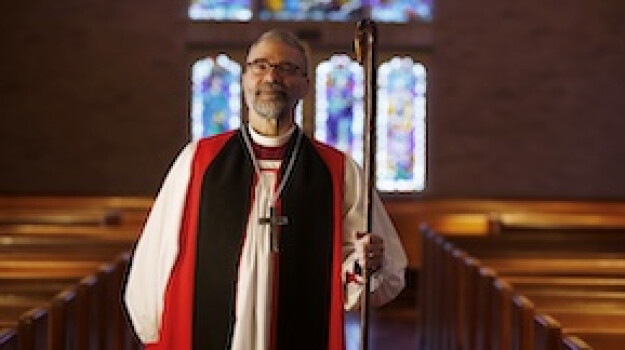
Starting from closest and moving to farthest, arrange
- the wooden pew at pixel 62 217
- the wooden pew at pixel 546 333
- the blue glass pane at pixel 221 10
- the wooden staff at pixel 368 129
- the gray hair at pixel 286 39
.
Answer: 1. the wooden staff at pixel 368 129
2. the gray hair at pixel 286 39
3. the wooden pew at pixel 546 333
4. the wooden pew at pixel 62 217
5. the blue glass pane at pixel 221 10

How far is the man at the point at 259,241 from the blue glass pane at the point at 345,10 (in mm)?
8868

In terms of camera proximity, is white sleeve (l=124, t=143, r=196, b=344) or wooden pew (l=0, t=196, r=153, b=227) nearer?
white sleeve (l=124, t=143, r=196, b=344)

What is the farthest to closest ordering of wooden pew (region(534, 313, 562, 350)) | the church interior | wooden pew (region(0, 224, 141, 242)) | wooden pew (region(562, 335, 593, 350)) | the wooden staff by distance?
the church interior
wooden pew (region(0, 224, 141, 242))
wooden pew (region(534, 313, 562, 350))
wooden pew (region(562, 335, 593, 350))
the wooden staff

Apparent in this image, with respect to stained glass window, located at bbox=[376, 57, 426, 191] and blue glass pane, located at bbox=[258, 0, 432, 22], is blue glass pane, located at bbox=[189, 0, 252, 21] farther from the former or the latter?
stained glass window, located at bbox=[376, 57, 426, 191]

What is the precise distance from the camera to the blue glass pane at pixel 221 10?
11.8 m

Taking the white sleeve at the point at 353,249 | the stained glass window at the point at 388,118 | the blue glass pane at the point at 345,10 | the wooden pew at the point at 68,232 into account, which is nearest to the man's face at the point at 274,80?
the white sleeve at the point at 353,249

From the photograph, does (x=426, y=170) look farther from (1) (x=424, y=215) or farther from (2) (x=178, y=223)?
(2) (x=178, y=223)

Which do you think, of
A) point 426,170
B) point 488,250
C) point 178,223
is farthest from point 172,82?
point 178,223

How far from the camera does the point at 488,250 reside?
25.2 ft

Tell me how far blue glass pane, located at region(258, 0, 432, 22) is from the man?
887 centimetres

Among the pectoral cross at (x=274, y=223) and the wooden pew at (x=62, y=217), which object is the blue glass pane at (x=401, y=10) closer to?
the wooden pew at (x=62, y=217)

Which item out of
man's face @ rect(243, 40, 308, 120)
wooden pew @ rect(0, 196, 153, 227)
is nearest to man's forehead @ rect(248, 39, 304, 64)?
man's face @ rect(243, 40, 308, 120)

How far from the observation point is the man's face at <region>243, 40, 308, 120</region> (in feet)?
9.19

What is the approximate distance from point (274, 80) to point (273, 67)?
40 millimetres
